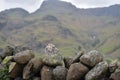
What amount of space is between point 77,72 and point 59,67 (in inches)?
58.5

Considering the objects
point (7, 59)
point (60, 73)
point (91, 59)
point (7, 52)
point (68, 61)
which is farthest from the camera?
point (7, 52)

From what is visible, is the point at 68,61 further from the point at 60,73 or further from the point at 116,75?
the point at 116,75

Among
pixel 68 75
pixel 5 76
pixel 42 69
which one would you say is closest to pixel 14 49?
pixel 5 76

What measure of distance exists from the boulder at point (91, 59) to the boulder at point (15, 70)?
18.1ft

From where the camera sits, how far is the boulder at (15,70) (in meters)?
24.4

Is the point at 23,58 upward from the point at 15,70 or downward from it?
upward

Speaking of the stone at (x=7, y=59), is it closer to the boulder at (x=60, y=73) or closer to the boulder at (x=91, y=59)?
the boulder at (x=60, y=73)

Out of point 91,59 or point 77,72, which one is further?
point 77,72

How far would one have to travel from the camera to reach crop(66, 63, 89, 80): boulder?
69.5 ft

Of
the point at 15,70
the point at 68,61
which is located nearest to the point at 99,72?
the point at 68,61

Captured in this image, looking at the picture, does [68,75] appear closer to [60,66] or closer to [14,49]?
[60,66]

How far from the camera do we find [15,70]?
2452 cm

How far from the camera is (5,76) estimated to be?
25.0m

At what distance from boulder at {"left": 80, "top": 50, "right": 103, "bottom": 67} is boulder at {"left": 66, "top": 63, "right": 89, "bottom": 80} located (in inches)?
13.5
